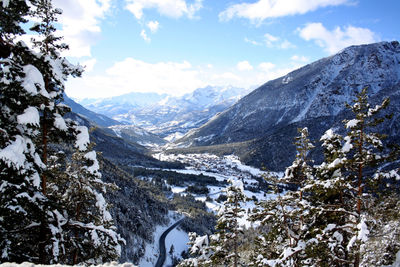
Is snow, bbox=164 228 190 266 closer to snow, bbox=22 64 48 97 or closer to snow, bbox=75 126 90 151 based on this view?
snow, bbox=75 126 90 151

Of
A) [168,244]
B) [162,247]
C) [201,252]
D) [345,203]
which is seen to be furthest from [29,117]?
[168,244]

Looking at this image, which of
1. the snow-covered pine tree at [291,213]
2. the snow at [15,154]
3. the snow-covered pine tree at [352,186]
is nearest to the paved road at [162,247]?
the snow-covered pine tree at [291,213]

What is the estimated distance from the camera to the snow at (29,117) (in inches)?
288

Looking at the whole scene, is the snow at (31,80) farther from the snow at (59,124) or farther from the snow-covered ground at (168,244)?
the snow-covered ground at (168,244)

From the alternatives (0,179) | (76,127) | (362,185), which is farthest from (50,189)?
(362,185)

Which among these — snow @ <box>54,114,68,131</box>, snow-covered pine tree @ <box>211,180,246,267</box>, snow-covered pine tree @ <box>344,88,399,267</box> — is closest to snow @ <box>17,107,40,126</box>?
snow @ <box>54,114,68,131</box>

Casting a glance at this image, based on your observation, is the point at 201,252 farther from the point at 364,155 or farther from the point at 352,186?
the point at 364,155

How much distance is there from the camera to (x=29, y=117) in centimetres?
745

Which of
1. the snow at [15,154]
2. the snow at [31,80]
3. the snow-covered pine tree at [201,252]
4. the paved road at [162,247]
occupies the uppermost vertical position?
the snow at [31,80]

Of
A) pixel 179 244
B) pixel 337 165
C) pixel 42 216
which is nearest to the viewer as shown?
pixel 42 216

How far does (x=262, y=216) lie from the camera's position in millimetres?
10617

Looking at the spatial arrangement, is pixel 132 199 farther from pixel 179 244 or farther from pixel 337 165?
pixel 337 165

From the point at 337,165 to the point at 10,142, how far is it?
10593mm

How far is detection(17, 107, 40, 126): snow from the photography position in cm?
733
